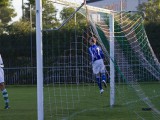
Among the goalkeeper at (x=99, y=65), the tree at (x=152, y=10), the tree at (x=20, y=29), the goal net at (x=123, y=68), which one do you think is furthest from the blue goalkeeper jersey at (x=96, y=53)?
the tree at (x=152, y=10)

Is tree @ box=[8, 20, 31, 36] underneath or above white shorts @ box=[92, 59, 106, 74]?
above

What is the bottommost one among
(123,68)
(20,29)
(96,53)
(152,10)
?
(123,68)

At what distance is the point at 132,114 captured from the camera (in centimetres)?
1291

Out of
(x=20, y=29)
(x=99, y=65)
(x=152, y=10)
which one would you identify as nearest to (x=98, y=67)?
(x=99, y=65)

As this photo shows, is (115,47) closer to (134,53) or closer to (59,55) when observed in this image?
(134,53)

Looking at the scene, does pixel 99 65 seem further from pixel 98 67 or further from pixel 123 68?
pixel 123 68

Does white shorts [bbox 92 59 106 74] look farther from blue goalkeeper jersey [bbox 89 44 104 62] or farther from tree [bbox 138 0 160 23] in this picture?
tree [bbox 138 0 160 23]

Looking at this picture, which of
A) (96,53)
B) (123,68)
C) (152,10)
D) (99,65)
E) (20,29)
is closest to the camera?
(123,68)

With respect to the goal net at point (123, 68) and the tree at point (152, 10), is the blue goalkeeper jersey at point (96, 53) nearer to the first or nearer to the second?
the goal net at point (123, 68)

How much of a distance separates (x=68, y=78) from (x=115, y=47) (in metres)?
10.8

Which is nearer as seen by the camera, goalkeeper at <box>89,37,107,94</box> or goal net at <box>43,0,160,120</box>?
goal net at <box>43,0,160,120</box>

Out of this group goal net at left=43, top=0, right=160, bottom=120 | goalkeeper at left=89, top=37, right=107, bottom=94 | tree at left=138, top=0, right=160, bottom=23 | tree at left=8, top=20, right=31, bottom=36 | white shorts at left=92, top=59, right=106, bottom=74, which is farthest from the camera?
tree at left=138, top=0, right=160, bottom=23

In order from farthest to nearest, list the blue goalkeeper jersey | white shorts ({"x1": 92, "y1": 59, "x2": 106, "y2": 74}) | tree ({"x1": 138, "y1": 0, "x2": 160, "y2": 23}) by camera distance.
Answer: tree ({"x1": 138, "y1": 0, "x2": 160, "y2": 23})
white shorts ({"x1": 92, "y1": 59, "x2": 106, "y2": 74})
the blue goalkeeper jersey

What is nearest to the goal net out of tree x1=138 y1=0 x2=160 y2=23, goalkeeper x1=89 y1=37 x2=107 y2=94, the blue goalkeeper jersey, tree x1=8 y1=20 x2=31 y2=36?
goalkeeper x1=89 y1=37 x2=107 y2=94
